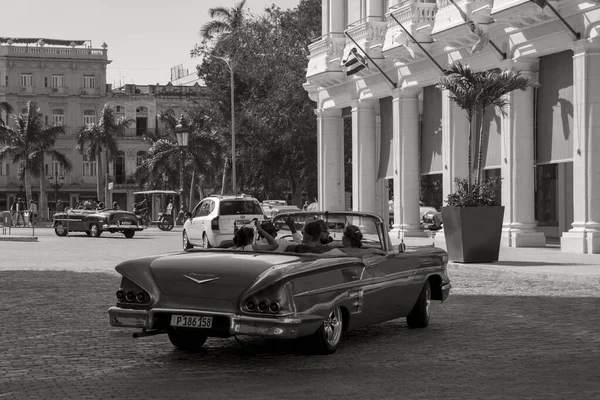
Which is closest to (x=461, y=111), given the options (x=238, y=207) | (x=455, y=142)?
(x=455, y=142)

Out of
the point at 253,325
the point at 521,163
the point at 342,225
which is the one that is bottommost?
the point at 253,325

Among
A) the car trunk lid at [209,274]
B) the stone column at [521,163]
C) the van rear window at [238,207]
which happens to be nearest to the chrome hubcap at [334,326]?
the car trunk lid at [209,274]

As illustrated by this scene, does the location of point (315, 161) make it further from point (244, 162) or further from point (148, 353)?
point (148, 353)

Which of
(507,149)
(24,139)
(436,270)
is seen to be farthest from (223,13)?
(436,270)

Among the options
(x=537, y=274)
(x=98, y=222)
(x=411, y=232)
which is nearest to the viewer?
(x=537, y=274)

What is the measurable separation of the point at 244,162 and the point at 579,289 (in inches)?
1856

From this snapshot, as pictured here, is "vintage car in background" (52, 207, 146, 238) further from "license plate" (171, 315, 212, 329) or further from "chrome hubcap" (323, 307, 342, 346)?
"license plate" (171, 315, 212, 329)

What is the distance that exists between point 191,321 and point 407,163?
98.5 feet

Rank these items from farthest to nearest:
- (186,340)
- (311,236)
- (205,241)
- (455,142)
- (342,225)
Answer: (455,142) < (205,241) < (342,225) < (311,236) < (186,340)

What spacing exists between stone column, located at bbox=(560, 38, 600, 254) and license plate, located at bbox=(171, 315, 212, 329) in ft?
Answer: 64.8

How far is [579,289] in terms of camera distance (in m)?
17.8

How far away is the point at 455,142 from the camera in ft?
115

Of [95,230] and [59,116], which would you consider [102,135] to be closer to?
[59,116]

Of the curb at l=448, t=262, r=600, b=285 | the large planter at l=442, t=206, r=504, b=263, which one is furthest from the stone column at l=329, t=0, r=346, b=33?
the curb at l=448, t=262, r=600, b=285
